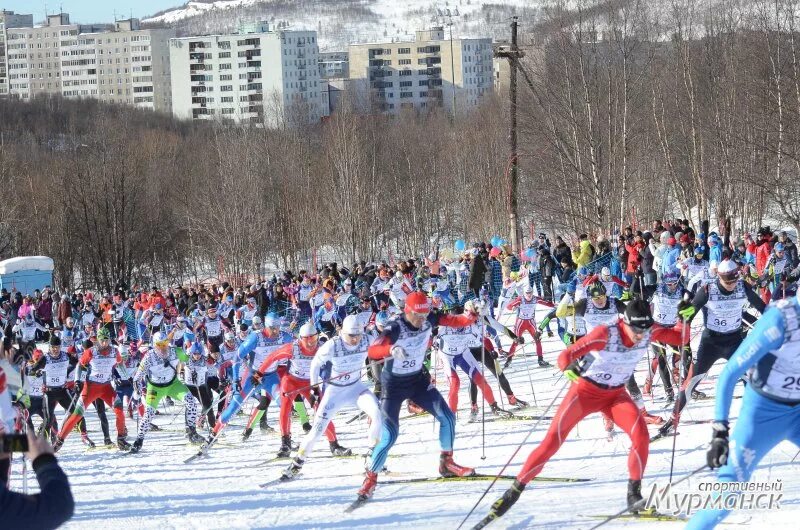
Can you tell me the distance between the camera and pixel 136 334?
2688 cm

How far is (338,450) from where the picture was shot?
12422 mm

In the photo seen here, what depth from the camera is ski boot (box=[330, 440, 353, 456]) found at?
12.3m

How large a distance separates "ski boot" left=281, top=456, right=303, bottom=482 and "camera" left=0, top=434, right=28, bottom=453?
6.49 meters

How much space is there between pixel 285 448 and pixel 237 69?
117 meters

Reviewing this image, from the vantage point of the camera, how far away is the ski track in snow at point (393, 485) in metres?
8.96

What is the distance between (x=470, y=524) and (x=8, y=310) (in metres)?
25.2

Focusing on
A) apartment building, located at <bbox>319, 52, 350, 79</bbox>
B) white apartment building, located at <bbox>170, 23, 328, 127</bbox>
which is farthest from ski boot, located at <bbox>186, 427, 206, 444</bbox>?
apartment building, located at <bbox>319, 52, 350, 79</bbox>

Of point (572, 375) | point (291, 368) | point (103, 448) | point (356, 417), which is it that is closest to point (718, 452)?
point (572, 375)

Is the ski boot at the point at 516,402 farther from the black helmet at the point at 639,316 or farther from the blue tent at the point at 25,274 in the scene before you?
the blue tent at the point at 25,274

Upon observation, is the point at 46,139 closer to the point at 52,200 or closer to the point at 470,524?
the point at 52,200

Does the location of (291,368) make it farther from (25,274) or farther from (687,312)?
(25,274)

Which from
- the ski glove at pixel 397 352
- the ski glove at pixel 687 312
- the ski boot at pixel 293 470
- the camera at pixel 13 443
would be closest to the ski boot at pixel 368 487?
the ski glove at pixel 397 352

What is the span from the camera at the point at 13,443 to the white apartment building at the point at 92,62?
461 feet

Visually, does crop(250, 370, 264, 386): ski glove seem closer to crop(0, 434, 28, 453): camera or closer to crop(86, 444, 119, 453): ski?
crop(86, 444, 119, 453): ski
